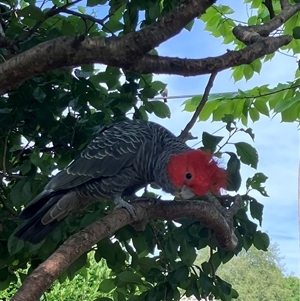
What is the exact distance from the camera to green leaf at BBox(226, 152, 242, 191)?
0.84m

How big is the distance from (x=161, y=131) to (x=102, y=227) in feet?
1.15

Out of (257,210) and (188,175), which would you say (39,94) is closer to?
(188,175)

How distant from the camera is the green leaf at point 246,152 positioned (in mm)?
879

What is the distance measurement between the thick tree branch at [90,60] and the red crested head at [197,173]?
226 mm

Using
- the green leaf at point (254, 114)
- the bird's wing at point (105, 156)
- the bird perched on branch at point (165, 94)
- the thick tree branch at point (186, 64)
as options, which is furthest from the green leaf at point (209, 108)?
the thick tree branch at point (186, 64)

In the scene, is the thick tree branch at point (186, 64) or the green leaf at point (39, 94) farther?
the green leaf at point (39, 94)

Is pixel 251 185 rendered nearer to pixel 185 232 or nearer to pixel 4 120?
pixel 185 232

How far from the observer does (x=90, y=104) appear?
96cm

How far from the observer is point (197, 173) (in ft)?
2.72

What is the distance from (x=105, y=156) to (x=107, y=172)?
0.03 m

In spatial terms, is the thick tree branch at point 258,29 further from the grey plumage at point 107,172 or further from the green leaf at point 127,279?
the green leaf at point 127,279

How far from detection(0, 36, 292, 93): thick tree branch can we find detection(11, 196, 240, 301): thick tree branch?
0.21 metres

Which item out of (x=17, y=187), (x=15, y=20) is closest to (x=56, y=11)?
(x=15, y=20)

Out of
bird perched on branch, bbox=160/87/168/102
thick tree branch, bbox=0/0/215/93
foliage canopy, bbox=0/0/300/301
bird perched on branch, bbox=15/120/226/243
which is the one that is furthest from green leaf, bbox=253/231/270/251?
thick tree branch, bbox=0/0/215/93
